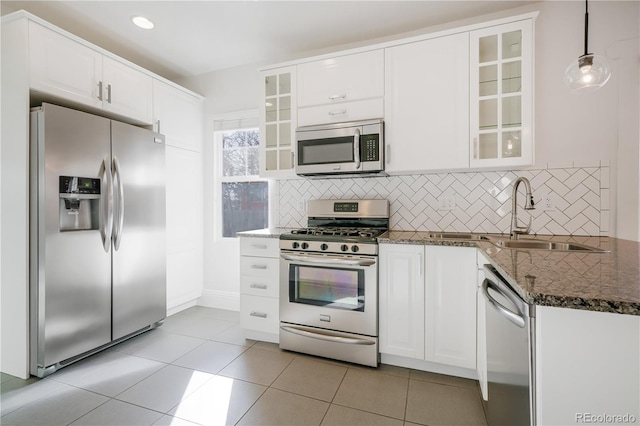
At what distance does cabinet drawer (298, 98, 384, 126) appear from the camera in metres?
2.42

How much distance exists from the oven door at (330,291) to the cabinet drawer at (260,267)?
0.10 meters

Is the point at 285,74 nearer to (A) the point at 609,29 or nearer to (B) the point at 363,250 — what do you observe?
(B) the point at 363,250

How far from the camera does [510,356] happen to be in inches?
39.9

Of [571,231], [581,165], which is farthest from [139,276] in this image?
[581,165]

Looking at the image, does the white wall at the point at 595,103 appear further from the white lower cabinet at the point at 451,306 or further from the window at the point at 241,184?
the window at the point at 241,184

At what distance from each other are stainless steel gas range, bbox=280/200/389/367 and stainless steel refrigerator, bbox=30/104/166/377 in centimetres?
129

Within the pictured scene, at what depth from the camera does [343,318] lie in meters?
2.20

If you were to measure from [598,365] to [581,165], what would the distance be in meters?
2.06

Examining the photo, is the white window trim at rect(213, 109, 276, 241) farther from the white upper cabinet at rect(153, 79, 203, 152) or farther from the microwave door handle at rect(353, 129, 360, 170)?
the microwave door handle at rect(353, 129, 360, 170)

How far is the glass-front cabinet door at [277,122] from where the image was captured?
271 cm

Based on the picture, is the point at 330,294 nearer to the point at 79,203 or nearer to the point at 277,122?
the point at 277,122

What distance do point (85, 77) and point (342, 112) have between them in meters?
2.05

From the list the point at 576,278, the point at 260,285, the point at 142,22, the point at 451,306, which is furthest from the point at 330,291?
the point at 142,22

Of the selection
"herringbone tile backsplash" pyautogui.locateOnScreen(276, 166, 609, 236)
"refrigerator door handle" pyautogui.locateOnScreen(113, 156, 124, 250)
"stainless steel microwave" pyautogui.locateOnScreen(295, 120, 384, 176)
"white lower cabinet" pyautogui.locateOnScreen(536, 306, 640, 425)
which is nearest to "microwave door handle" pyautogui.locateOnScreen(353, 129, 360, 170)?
"stainless steel microwave" pyautogui.locateOnScreen(295, 120, 384, 176)
